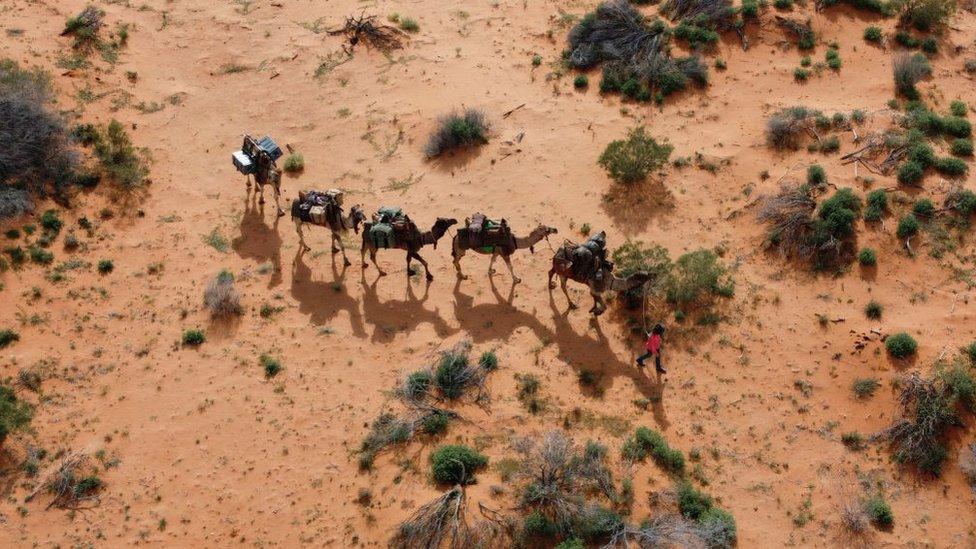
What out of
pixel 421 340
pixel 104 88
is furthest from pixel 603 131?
pixel 104 88

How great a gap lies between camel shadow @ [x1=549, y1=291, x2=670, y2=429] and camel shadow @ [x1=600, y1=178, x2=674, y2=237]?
12.3ft

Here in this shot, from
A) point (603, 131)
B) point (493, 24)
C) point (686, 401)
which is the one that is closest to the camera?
point (686, 401)

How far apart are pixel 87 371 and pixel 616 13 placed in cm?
2093

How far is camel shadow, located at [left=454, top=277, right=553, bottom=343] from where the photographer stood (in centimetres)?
1702

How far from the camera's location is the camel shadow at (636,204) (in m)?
19.5

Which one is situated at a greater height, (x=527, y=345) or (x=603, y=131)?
(x=603, y=131)

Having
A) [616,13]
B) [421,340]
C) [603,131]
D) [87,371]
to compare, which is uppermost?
[616,13]

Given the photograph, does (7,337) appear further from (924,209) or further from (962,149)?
(962,149)

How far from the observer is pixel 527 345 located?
1672 cm

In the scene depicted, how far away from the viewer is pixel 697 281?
17188 millimetres

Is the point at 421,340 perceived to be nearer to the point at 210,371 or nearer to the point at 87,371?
the point at 210,371

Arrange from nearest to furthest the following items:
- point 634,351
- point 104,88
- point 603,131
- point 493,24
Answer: point 634,351
point 603,131
point 104,88
point 493,24

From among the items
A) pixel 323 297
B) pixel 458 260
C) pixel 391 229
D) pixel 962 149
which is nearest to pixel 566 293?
pixel 458 260

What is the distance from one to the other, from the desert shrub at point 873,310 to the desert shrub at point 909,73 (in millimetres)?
9586
